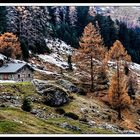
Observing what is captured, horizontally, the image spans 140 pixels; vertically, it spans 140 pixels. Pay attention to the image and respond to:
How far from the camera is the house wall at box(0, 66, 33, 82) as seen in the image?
146ft

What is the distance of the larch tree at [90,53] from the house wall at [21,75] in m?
6.46

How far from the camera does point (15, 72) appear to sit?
151ft

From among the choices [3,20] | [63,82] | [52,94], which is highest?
[3,20]

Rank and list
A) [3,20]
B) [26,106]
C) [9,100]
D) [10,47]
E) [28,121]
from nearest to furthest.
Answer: [28,121], [26,106], [9,100], [10,47], [3,20]

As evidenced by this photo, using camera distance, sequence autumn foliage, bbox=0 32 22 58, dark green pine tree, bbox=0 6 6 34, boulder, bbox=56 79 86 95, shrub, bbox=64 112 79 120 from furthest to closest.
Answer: dark green pine tree, bbox=0 6 6 34 < autumn foliage, bbox=0 32 22 58 < boulder, bbox=56 79 86 95 < shrub, bbox=64 112 79 120

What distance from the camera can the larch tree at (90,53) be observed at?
165 feet

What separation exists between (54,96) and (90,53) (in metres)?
12.1

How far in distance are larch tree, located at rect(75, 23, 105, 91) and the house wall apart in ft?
21.2

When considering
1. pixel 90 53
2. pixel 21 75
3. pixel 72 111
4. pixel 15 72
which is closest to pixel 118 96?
pixel 72 111

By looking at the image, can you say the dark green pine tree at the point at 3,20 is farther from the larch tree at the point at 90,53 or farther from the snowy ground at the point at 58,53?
the larch tree at the point at 90,53

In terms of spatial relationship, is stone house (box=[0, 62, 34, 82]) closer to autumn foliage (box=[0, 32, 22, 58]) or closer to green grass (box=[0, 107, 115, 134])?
autumn foliage (box=[0, 32, 22, 58])

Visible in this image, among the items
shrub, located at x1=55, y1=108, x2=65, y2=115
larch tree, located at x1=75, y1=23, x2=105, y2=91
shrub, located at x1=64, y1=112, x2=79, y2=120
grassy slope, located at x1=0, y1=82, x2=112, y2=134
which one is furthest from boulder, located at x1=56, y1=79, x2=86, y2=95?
shrub, located at x1=64, y1=112, x2=79, y2=120

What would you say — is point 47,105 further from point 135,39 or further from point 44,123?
point 135,39

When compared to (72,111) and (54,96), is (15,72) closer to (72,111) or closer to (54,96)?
(54,96)
